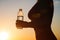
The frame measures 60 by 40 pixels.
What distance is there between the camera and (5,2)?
1.82 meters

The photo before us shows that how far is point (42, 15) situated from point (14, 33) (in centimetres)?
60

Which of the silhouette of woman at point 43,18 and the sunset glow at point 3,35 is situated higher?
the silhouette of woman at point 43,18

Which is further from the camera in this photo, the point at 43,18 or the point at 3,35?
the point at 3,35

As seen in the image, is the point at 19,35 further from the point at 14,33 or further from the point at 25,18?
the point at 25,18

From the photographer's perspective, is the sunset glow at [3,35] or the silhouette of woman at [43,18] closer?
the silhouette of woman at [43,18]

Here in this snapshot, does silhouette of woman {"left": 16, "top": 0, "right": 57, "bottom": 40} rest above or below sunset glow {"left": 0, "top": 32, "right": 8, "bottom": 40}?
above

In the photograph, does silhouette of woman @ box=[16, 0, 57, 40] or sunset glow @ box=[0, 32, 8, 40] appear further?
sunset glow @ box=[0, 32, 8, 40]

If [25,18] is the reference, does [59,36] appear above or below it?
below

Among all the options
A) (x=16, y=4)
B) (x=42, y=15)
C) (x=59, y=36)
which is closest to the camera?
(x=42, y=15)

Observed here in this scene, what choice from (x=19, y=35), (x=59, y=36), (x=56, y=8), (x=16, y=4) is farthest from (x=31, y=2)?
(x=59, y=36)

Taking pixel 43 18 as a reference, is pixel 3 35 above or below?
below

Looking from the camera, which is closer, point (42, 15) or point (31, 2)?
point (42, 15)

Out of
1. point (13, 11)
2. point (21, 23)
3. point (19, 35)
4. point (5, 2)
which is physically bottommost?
point (19, 35)

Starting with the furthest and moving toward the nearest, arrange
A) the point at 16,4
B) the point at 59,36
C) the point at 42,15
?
1. the point at 16,4
2. the point at 59,36
3. the point at 42,15
